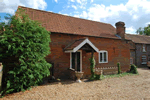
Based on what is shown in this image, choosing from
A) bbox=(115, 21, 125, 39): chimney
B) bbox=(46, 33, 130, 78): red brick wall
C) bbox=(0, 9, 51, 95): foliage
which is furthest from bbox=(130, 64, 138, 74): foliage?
bbox=(0, 9, 51, 95): foliage

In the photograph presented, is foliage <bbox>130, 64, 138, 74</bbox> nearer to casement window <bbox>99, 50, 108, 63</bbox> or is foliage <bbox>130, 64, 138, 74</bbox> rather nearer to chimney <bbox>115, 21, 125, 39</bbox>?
casement window <bbox>99, 50, 108, 63</bbox>

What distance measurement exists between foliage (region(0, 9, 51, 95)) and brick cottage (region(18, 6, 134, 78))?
299 centimetres

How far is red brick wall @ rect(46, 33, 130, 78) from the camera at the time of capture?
378 inches

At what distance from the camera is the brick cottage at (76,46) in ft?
31.2

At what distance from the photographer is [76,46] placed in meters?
8.80

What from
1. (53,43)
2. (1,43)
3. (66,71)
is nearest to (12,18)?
(1,43)

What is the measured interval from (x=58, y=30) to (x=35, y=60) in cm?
451

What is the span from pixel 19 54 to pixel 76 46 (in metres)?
4.53

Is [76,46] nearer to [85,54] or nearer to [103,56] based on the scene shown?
[85,54]

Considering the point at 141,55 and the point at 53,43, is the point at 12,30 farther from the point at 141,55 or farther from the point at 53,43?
the point at 141,55

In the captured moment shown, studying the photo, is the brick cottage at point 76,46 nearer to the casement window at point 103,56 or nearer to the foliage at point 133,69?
the casement window at point 103,56

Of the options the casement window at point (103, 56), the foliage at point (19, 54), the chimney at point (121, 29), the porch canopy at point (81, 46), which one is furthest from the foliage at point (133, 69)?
the foliage at point (19, 54)

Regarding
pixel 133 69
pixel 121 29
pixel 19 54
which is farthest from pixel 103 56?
pixel 19 54

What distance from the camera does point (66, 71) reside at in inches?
395
